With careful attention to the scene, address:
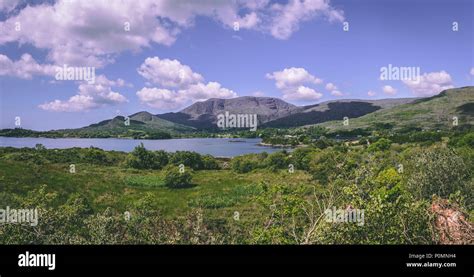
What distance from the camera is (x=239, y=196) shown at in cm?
4628

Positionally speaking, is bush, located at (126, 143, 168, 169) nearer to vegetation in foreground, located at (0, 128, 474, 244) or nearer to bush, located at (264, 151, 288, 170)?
vegetation in foreground, located at (0, 128, 474, 244)

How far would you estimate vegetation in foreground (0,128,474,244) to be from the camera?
520 inches

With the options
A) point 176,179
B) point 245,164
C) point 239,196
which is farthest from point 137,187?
point 245,164

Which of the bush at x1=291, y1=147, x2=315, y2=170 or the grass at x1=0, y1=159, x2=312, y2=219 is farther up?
the bush at x1=291, y1=147, x2=315, y2=170

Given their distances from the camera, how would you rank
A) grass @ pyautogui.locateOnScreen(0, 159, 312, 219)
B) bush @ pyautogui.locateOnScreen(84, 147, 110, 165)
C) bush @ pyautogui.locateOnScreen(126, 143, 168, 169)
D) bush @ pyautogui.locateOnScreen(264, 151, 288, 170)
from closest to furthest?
grass @ pyautogui.locateOnScreen(0, 159, 312, 219), bush @ pyautogui.locateOnScreen(264, 151, 288, 170), bush @ pyautogui.locateOnScreen(126, 143, 168, 169), bush @ pyautogui.locateOnScreen(84, 147, 110, 165)

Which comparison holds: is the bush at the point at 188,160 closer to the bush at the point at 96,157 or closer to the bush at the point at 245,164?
the bush at the point at 245,164

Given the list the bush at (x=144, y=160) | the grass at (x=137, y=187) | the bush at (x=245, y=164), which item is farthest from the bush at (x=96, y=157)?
the bush at (x=245, y=164)

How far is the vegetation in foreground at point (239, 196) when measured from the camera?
13195 mm

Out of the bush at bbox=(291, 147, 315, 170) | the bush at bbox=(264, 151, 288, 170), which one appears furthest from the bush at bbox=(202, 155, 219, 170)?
the bush at bbox=(291, 147, 315, 170)

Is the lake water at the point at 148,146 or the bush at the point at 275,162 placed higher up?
the lake water at the point at 148,146

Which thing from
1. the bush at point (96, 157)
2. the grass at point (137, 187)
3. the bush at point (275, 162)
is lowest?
the grass at point (137, 187)

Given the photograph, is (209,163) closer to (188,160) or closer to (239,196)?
(188,160)

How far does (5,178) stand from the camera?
4544 cm
